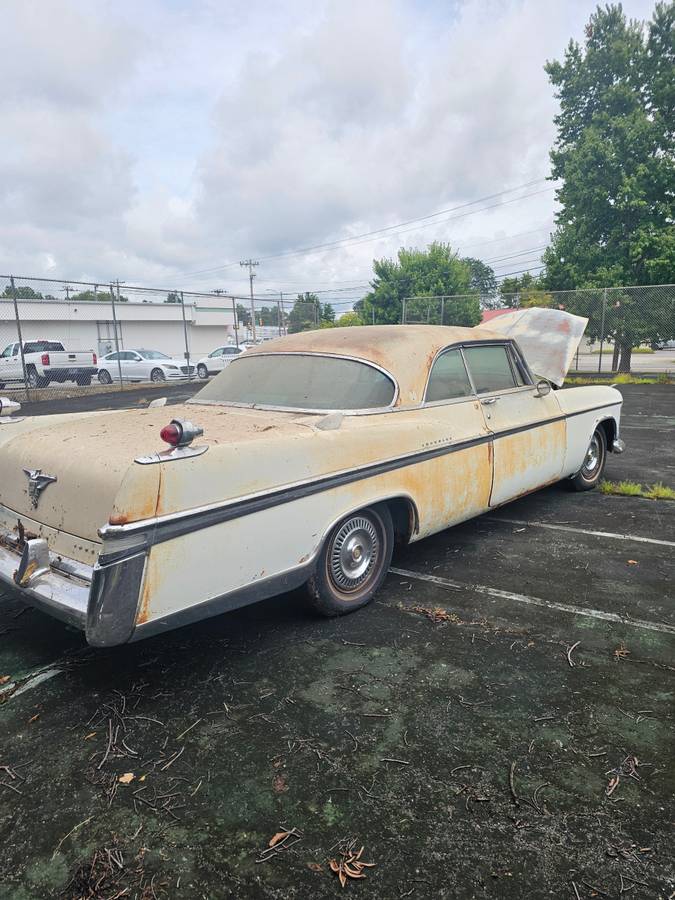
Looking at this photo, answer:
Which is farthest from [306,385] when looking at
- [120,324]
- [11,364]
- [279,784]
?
[120,324]

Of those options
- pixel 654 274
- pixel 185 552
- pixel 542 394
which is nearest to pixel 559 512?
pixel 542 394

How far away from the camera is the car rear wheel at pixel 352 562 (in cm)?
308

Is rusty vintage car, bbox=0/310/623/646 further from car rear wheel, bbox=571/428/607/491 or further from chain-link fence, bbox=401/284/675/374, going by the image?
chain-link fence, bbox=401/284/675/374

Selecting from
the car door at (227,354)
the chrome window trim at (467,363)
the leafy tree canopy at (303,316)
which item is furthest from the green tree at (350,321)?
the chrome window trim at (467,363)

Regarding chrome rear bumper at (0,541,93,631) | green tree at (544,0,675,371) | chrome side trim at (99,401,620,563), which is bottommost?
chrome rear bumper at (0,541,93,631)

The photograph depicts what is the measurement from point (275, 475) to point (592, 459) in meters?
4.09

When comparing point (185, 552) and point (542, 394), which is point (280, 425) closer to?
point (185, 552)

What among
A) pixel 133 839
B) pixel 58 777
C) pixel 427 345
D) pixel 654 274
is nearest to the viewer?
pixel 133 839

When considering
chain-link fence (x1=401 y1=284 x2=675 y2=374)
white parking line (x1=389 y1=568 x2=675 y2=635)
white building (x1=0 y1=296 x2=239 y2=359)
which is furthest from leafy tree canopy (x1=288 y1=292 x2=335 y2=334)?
white parking line (x1=389 y1=568 x2=675 y2=635)

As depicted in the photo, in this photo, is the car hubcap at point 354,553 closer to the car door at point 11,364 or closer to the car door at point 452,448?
the car door at point 452,448

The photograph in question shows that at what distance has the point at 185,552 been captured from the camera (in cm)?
237

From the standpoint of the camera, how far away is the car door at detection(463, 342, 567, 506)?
13.8 feet

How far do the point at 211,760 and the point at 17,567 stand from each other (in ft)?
4.35

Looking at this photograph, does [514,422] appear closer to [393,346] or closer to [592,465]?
[393,346]
